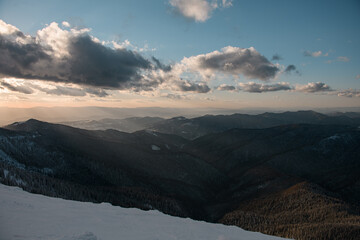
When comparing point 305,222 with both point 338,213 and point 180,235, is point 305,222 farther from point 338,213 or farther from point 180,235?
point 180,235

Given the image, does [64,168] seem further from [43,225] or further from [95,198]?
[43,225]

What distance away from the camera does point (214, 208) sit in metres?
193

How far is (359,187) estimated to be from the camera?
191750 millimetres

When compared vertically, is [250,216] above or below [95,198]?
below

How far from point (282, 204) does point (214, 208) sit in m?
65.2

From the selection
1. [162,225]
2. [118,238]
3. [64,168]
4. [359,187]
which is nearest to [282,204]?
[359,187]

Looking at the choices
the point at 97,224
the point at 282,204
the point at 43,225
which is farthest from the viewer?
the point at 282,204

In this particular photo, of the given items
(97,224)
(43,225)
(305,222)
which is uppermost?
(43,225)

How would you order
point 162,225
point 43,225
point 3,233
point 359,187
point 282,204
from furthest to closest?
point 359,187
point 282,204
point 162,225
point 43,225
point 3,233

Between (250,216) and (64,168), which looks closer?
(250,216)

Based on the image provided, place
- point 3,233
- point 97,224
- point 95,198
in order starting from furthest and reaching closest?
1. point 95,198
2. point 97,224
3. point 3,233

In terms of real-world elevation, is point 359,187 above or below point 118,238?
below

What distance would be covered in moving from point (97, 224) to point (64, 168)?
207m

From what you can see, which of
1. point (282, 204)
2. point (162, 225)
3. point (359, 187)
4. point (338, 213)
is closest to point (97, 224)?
point (162, 225)
